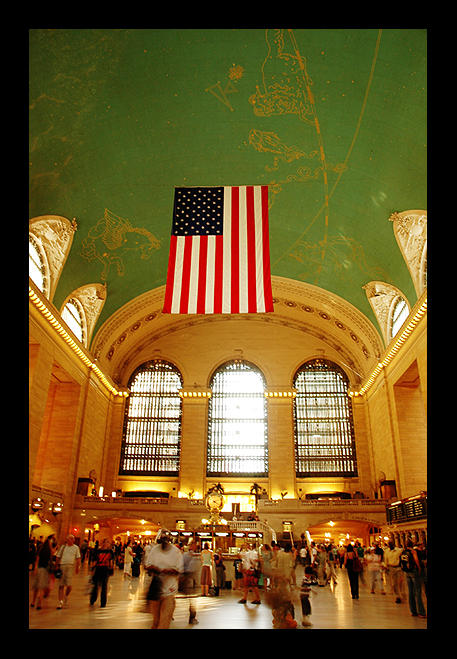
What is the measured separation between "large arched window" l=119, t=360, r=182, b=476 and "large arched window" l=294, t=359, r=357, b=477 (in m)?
6.71

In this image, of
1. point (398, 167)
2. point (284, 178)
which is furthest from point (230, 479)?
point (398, 167)

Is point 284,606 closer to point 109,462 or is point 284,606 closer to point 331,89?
point 331,89

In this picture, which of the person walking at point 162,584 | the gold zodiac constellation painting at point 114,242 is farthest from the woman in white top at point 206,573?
the gold zodiac constellation painting at point 114,242

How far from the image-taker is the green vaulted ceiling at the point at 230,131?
11797mm

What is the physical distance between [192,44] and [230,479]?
779 inches

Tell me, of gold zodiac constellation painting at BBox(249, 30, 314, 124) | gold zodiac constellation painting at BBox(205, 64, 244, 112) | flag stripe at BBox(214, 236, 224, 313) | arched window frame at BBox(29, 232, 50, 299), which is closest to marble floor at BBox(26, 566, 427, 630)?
flag stripe at BBox(214, 236, 224, 313)

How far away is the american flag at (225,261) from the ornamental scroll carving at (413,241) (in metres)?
6.62

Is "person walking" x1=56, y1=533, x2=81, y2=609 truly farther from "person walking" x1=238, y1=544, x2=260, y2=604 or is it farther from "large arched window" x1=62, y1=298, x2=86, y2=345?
"large arched window" x1=62, y1=298, x2=86, y2=345

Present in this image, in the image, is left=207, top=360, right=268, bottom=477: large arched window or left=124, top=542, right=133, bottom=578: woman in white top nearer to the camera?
left=124, top=542, right=133, bottom=578: woman in white top

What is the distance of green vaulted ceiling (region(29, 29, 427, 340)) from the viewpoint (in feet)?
38.7

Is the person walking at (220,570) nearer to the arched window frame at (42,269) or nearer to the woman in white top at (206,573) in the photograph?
the woman in white top at (206,573)

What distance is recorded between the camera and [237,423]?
85.3 feet

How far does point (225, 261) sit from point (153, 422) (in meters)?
17.5

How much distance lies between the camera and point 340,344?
2638 cm
